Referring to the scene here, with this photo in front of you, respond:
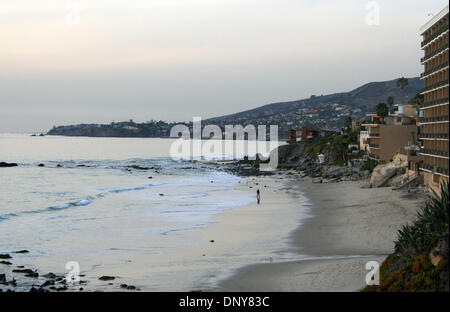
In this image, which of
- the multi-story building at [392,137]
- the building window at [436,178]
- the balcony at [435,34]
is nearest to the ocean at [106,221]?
the building window at [436,178]

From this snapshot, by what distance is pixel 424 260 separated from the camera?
16891mm

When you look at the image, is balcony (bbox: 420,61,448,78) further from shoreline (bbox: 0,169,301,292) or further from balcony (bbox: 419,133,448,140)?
shoreline (bbox: 0,169,301,292)

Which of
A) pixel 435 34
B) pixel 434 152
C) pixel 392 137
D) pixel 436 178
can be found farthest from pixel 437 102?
pixel 392 137

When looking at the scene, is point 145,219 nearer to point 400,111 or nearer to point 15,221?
point 15,221

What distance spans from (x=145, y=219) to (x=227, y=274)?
794 inches

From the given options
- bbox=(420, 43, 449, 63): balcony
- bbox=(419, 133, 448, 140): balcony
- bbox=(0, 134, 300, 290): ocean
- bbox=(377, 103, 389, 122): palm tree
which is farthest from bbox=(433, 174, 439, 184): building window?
bbox=(377, 103, 389, 122): palm tree

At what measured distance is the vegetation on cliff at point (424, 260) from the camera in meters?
16.2

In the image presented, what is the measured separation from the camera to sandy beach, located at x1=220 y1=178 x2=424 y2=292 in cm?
2227

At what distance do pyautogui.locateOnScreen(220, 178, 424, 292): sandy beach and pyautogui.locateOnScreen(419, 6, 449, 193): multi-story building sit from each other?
330cm

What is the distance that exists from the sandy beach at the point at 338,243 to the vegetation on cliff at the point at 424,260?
2.26m

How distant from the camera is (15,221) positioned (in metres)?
44.6

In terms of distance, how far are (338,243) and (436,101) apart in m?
25.2

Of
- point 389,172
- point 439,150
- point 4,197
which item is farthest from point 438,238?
point 4,197

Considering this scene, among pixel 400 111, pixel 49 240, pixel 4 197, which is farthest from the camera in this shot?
pixel 400 111
